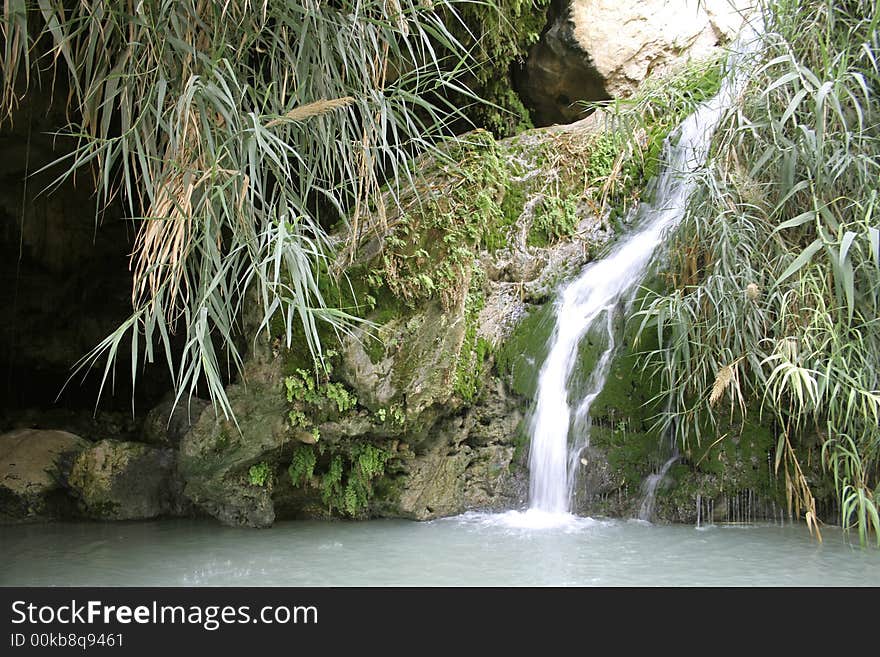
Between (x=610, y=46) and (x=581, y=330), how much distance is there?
288 cm

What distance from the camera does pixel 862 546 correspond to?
3371mm

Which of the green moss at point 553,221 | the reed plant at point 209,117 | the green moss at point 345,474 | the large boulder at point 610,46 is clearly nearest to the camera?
the reed plant at point 209,117

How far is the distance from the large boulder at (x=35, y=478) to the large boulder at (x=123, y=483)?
4.9 inches

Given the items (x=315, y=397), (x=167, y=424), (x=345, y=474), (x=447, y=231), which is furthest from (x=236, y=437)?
(x=447, y=231)

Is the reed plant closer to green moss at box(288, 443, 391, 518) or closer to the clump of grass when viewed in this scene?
green moss at box(288, 443, 391, 518)

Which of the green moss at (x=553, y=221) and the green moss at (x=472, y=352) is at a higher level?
Answer: the green moss at (x=553, y=221)

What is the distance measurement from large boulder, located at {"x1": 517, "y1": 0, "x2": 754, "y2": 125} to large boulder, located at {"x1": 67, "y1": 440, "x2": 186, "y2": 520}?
4151 mm

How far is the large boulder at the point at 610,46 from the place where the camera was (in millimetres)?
6102

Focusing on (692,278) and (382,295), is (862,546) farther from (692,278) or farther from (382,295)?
(382,295)

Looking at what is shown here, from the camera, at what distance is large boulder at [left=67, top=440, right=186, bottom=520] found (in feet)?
14.0

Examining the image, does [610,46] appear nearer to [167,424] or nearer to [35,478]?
[167,424]

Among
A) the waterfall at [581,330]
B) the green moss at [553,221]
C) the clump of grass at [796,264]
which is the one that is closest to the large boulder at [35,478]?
the waterfall at [581,330]

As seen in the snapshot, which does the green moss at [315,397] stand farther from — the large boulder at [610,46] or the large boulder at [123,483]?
the large boulder at [610,46]

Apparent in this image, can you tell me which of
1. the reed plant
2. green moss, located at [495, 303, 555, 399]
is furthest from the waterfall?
the reed plant
